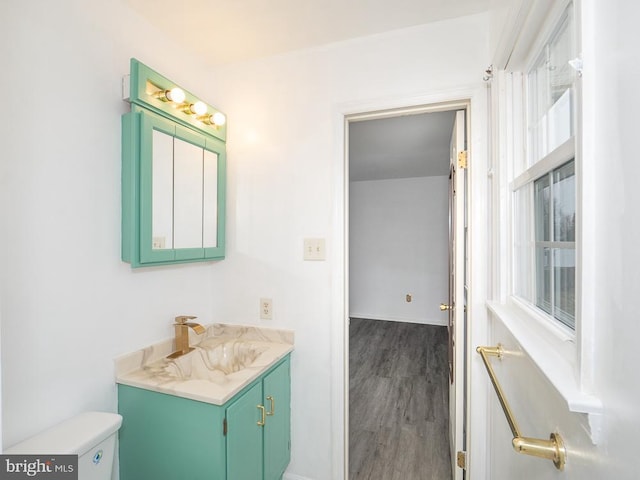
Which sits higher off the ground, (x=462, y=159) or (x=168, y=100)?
(x=168, y=100)

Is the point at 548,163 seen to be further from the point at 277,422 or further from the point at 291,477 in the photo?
the point at 291,477

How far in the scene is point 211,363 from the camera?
64.9 inches

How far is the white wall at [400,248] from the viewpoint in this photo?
16.3 feet

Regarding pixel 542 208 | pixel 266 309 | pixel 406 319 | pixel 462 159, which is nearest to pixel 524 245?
pixel 542 208

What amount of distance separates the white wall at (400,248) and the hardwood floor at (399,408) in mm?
805

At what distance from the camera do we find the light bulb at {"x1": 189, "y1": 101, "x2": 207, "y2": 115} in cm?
157

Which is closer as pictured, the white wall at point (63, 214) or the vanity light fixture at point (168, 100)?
the white wall at point (63, 214)

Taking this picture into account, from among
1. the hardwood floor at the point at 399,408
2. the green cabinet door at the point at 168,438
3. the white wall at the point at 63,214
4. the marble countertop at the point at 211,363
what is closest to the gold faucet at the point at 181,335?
the marble countertop at the point at 211,363

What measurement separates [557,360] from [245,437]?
1189 millimetres

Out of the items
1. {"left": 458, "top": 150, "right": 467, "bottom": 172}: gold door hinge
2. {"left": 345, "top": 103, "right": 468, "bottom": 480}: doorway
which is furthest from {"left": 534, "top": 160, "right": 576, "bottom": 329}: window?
{"left": 345, "top": 103, "right": 468, "bottom": 480}: doorway

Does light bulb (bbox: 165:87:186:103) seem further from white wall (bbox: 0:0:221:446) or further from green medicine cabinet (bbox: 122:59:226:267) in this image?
white wall (bbox: 0:0:221:446)

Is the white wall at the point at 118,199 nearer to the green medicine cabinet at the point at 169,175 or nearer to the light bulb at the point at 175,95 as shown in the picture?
the green medicine cabinet at the point at 169,175

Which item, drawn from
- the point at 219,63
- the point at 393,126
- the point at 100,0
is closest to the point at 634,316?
the point at 100,0

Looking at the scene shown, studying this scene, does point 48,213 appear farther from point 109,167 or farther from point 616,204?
point 616,204
